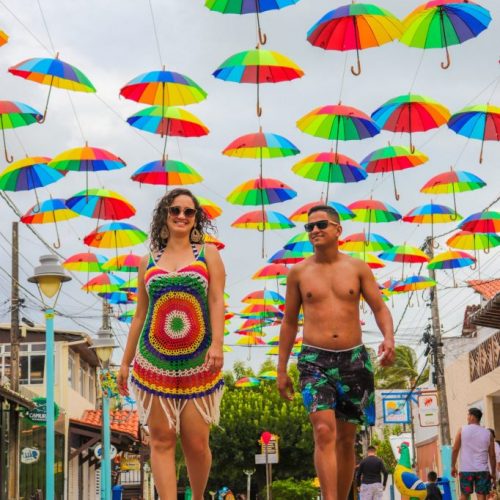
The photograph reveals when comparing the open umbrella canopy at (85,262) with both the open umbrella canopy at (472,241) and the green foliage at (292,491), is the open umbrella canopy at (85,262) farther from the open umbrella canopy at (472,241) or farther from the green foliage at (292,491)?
the green foliage at (292,491)

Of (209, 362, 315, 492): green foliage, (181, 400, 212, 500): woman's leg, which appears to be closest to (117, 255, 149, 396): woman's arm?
(181, 400, 212, 500): woman's leg

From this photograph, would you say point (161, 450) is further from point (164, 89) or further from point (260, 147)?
point (260, 147)

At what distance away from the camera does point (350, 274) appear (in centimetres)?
Result: 731

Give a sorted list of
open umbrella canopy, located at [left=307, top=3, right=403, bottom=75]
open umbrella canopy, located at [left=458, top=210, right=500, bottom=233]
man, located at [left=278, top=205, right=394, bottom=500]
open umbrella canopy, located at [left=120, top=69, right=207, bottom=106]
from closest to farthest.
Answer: man, located at [left=278, top=205, right=394, bottom=500]
open umbrella canopy, located at [left=307, top=3, right=403, bottom=75]
open umbrella canopy, located at [left=120, top=69, right=207, bottom=106]
open umbrella canopy, located at [left=458, top=210, right=500, bottom=233]

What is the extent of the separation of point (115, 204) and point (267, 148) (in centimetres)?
317

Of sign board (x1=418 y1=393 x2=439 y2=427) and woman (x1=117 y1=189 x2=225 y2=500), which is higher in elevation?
sign board (x1=418 y1=393 x2=439 y2=427)

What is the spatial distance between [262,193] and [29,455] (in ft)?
52.6

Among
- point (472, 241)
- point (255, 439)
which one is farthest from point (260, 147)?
point (255, 439)

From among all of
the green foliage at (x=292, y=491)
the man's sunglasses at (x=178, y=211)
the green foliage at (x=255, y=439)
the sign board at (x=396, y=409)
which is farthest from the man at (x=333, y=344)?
the green foliage at (x=255, y=439)

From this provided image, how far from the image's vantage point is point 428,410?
38688mm

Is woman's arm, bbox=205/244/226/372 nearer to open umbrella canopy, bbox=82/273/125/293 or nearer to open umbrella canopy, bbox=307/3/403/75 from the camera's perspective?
open umbrella canopy, bbox=307/3/403/75

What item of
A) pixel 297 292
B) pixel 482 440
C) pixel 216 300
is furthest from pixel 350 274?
pixel 482 440

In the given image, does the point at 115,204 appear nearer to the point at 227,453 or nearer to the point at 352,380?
the point at 352,380

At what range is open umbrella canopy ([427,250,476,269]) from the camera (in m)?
23.6
